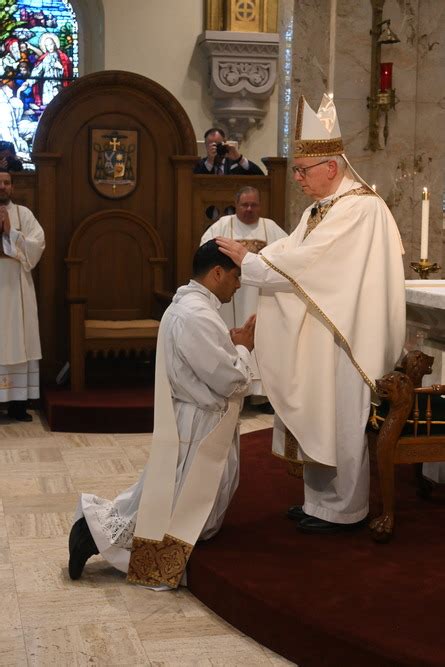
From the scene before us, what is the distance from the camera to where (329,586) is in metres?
3.63

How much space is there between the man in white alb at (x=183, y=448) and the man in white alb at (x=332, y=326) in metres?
0.28

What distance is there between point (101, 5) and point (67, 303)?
15.0ft

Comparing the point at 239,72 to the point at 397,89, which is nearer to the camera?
the point at 397,89

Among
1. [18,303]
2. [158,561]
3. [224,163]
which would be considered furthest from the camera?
[224,163]

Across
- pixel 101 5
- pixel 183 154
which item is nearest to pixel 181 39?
pixel 101 5

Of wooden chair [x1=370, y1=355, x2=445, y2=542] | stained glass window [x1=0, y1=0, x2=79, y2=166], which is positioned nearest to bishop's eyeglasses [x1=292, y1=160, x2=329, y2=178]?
wooden chair [x1=370, y1=355, x2=445, y2=542]

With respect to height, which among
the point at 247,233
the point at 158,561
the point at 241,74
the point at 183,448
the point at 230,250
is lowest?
the point at 158,561

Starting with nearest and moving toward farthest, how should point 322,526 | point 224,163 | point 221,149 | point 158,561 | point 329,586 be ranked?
point 329,586 → point 158,561 → point 322,526 → point 221,149 → point 224,163

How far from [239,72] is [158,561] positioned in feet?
25.8

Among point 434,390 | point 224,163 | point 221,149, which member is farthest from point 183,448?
point 224,163

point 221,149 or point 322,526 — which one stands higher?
point 221,149

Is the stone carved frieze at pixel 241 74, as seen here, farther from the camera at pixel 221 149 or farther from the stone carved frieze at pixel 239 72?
the camera at pixel 221 149

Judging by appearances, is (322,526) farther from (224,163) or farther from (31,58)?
(31,58)

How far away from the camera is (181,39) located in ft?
36.2
